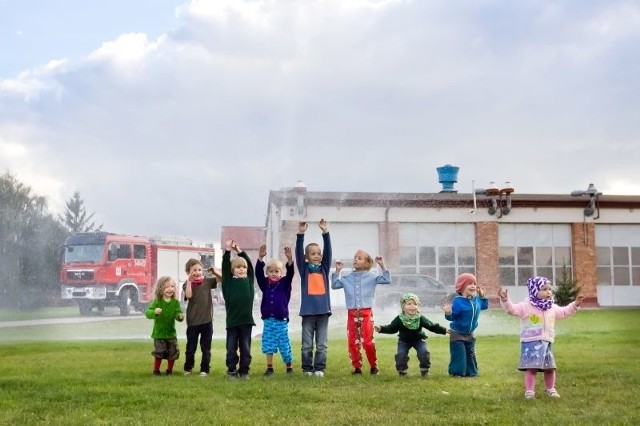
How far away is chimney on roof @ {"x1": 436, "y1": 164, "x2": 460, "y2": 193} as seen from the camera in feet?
113

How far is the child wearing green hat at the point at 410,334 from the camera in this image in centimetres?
1084

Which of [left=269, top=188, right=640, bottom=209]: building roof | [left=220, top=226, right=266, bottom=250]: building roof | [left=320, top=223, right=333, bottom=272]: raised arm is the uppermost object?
[left=269, top=188, right=640, bottom=209]: building roof

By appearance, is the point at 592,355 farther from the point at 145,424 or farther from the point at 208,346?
the point at 145,424

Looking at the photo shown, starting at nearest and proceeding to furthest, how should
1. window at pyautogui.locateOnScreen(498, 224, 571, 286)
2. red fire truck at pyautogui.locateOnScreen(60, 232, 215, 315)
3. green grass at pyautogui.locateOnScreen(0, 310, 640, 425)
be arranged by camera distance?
green grass at pyautogui.locateOnScreen(0, 310, 640, 425) < red fire truck at pyautogui.locateOnScreen(60, 232, 215, 315) < window at pyautogui.locateOnScreen(498, 224, 571, 286)

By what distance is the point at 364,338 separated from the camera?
1114 cm

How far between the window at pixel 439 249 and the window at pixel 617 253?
6.71 m

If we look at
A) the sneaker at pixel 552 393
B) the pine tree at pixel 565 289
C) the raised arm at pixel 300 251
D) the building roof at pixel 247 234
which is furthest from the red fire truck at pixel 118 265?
the sneaker at pixel 552 393

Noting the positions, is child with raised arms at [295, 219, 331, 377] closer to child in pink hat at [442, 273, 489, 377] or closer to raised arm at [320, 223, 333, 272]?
raised arm at [320, 223, 333, 272]

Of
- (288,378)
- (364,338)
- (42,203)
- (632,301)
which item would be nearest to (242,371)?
(288,378)

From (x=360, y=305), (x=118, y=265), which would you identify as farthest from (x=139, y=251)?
(x=360, y=305)

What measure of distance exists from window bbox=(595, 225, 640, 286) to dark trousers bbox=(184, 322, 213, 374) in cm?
2783

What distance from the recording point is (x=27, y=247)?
32.3 meters

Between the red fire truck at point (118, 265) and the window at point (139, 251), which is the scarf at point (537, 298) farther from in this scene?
the window at point (139, 251)

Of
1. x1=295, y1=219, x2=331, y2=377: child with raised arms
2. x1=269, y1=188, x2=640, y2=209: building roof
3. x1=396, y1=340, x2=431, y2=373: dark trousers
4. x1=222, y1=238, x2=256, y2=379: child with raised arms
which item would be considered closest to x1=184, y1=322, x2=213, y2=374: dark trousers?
x1=222, y1=238, x2=256, y2=379: child with raised arms
